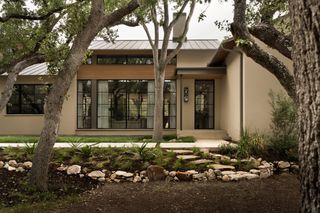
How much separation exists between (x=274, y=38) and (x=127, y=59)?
12126 millimetres

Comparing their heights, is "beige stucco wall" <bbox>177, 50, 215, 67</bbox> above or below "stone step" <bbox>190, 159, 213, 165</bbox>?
above

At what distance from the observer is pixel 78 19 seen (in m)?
7.54

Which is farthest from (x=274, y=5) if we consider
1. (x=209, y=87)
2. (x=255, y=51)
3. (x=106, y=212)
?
(x=209, y=87)

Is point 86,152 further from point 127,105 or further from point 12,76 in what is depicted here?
point 127,105

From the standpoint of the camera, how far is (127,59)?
58.0 feet

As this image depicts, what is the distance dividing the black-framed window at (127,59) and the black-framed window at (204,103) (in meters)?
2.04

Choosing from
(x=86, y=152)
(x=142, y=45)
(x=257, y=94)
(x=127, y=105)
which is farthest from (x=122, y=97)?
(x=86, y=152)

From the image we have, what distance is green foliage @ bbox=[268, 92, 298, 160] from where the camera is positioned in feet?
31.4

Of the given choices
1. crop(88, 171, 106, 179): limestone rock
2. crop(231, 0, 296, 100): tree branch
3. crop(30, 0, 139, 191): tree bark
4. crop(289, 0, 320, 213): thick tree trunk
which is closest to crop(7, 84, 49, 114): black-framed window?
crop(88, 171, 106, 179): limestone rock

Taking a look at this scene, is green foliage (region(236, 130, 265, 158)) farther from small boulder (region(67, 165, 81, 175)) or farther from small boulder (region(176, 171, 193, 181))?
small boulder (region(67, 165, 81, 175))

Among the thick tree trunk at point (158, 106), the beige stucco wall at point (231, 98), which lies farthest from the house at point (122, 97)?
the thick tree trunk at point (158, 106)

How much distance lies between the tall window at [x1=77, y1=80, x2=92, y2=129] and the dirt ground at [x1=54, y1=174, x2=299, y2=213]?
32.8ft

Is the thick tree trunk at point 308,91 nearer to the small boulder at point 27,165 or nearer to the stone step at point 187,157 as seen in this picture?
the stone step at point 187,157

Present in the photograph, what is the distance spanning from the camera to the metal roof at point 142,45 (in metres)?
17.5
